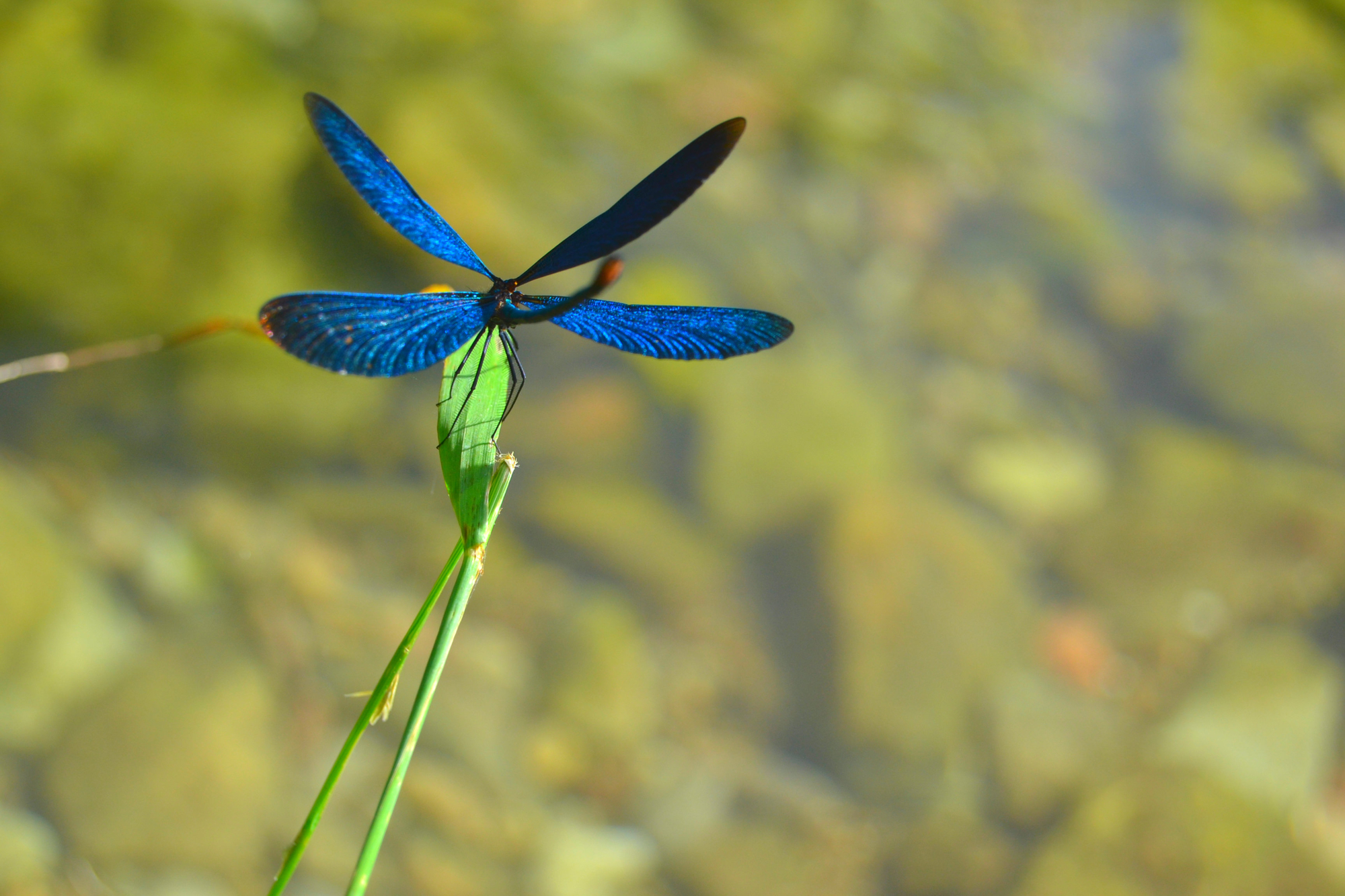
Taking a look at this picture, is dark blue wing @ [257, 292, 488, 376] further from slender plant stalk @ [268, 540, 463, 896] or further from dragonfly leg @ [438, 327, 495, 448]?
slender plant stalk @ [268, 540, 463, 896]

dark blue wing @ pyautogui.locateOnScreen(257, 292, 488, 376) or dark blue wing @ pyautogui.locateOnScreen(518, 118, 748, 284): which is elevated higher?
dark blue wing @ pyautogui.locateOnScreen(518, 118, 748, 284)

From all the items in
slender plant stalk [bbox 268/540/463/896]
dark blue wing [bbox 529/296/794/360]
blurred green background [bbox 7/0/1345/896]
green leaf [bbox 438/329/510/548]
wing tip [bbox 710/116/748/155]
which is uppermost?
blurred green background [bbox 7/0/1345/896]

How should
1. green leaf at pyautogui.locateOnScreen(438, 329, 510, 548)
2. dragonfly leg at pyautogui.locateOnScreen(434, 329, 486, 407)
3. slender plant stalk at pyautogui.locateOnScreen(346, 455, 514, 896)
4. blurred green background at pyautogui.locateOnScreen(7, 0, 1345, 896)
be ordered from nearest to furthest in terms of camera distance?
1. slender plant stalk at pyautogui.locateOnScreen(346, 455, 514, 896)
2. green leaf at pyautogui.locateOnScreen(438, 329, 510, 548)
3. dragonfly leg at pyautogui.locateOnScreen(434, 329, 486, 407)
4. blurred green background at pyautogui.locateOnScreen(7, 0, 1345, 896)

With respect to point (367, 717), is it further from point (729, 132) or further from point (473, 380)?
point (729, 132)

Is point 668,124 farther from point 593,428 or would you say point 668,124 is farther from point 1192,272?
point 1192,272

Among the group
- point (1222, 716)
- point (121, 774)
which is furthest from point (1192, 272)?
point (121, 774)

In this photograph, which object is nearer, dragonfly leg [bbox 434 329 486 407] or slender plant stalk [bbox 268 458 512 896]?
slender plant stalk [bbox 268 458 512 896]

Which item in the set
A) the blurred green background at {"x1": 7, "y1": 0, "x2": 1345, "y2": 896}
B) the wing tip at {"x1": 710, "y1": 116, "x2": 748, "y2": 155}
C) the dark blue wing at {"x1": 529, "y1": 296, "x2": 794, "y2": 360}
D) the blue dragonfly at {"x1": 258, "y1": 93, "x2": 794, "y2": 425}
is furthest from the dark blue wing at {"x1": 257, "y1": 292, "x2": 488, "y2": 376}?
the blurred green background at {"x1": 7, "y1": 0, "x2": 1345, "y2": 896}
